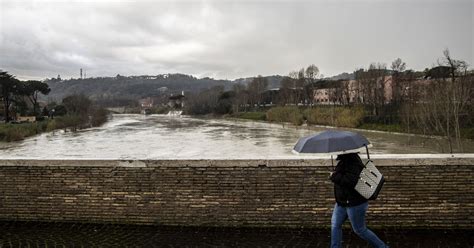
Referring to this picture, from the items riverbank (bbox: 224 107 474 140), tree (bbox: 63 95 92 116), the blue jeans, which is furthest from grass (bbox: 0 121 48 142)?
→ the blue jeans

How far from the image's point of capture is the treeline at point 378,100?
3363cm

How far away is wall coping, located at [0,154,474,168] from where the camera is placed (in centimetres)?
590

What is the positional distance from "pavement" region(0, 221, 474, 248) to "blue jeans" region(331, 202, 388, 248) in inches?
29.4

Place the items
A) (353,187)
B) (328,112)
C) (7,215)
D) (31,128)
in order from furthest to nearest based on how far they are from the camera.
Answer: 1. (328,112)
2. (31,128)
3. (7,215)
4. (353,187)

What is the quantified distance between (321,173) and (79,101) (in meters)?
84.0

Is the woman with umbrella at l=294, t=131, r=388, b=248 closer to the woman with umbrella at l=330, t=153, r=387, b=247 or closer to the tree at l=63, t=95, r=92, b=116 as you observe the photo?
the woman with umbrella at l=330, t=153, r=387, b=247

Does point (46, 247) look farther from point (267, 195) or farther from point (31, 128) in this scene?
point (31, 128)

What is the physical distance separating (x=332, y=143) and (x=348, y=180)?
42 centimetres

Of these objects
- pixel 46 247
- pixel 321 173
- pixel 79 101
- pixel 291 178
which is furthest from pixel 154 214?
pixel 79 101

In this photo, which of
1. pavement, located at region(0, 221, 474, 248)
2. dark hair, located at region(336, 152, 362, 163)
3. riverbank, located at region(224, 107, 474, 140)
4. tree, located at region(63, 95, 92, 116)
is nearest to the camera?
dark hair, located at region(336, 152, 362, 163)

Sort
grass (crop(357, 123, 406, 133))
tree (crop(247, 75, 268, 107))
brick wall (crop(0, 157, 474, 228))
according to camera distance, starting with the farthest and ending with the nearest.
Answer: tree (crop(247, 75, 268, 107))
grass (crop(357, 123, 406, 133))
brick wall (crop(0, 157, 474, 228))

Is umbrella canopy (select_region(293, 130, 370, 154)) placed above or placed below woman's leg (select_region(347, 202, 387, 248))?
A: above

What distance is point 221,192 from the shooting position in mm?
6184

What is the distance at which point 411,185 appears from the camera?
594cm
